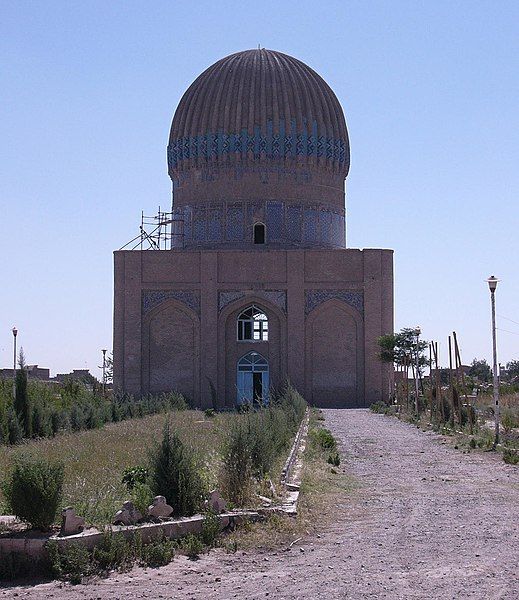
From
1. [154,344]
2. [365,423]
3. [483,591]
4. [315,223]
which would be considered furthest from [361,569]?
[315,223]

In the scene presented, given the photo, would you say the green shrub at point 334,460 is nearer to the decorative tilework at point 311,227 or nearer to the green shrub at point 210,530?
the green shrub at point 210,530

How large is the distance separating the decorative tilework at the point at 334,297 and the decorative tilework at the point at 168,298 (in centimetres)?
332

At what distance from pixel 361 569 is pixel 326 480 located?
3.96 meters

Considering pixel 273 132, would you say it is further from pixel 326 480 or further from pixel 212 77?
pixel 326 480

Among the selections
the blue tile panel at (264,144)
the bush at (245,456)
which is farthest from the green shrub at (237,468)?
the blue tile panel at (264,144)

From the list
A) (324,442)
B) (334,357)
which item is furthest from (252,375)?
(324,442)

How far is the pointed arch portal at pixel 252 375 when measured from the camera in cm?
2803

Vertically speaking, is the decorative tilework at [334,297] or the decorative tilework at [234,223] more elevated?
the decorative tilework at [234,223]

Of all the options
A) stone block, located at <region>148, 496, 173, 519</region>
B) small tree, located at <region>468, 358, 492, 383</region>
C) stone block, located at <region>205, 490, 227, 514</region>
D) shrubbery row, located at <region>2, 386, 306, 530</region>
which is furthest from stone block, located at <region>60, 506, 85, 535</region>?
small tree, located at <region>468, 358, 492, 383</region>

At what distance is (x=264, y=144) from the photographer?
30.3 m

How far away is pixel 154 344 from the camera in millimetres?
28281

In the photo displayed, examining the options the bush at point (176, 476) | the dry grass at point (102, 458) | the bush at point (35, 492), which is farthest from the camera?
the dry grass at point (102, 458)

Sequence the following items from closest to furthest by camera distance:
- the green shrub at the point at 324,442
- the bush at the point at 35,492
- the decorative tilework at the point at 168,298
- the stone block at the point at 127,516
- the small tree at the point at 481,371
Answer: the bush at the point at 35,492 < the stone block at the point at 127,516 < the green shrub at the point at 324,442 < the decorative tilework at the point at 168,298 < the small tree at the point at 481,371

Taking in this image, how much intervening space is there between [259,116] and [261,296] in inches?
241
